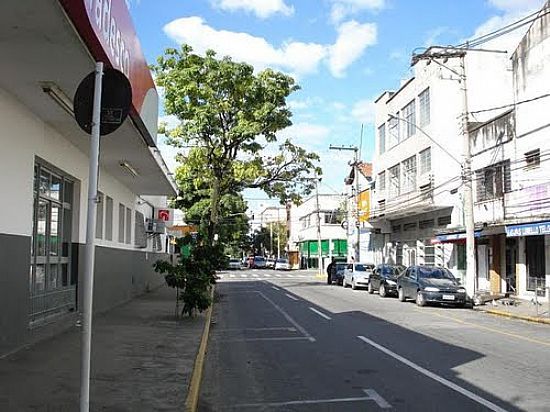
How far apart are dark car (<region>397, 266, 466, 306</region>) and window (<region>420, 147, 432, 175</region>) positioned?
461 inches

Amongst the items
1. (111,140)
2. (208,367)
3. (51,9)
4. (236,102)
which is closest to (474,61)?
(236,102)


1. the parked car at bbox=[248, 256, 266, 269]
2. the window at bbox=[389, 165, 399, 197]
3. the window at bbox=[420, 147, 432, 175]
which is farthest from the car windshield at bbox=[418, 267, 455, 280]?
the parked car at bbox=[248, 256, 266, 269]

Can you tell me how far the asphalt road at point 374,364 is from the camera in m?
7.86

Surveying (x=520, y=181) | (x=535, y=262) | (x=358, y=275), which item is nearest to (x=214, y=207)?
(x=358, y=275)

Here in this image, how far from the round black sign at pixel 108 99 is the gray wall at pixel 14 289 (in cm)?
520

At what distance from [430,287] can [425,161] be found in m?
15.4

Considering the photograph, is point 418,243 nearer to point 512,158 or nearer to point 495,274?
point 495,274

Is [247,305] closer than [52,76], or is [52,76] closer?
[52,76]

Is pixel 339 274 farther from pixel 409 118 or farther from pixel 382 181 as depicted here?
pixel 409 118

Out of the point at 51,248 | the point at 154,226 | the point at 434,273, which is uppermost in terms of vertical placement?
the point at 154,226

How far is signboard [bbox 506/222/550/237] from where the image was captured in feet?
69.2

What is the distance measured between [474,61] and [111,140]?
26.5 m

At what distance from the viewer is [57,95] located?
9.69m

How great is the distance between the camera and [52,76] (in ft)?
28.6
